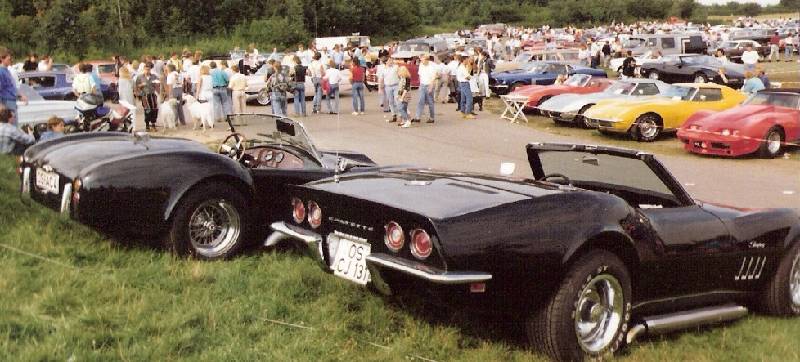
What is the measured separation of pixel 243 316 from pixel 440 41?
38.4 m

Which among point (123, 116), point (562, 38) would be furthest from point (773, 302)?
point (562, 38)

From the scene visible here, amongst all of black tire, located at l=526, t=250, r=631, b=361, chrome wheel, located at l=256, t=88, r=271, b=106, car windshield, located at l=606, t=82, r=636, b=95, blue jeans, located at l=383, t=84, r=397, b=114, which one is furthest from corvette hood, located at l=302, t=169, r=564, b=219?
chrome wheel, located at l=256, t=88, r=271, b=106

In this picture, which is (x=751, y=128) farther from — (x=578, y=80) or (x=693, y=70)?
(x=693, y=70)

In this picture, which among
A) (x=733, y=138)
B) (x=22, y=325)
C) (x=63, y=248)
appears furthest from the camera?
(x=733, y=138)

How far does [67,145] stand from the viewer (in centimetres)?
641

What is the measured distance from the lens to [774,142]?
45.1ft

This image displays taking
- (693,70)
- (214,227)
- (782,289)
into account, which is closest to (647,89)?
(693,70)

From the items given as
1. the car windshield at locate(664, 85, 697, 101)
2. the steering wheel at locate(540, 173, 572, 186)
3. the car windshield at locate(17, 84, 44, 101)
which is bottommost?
the steering wheel at locate(540, 173, 572, 186)

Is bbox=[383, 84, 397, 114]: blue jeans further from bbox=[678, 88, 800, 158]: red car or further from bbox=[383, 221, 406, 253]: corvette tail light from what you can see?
bbox=[383, 221, 406, 253]: corvette tail light

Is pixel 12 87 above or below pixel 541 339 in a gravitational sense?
above

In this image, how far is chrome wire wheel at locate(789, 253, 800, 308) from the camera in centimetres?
550

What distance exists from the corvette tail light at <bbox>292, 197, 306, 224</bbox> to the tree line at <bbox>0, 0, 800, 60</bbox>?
2783 cm

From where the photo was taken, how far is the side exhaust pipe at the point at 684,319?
4.57 metres

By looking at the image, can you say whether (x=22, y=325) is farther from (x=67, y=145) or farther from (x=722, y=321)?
(x=722, y=321)
